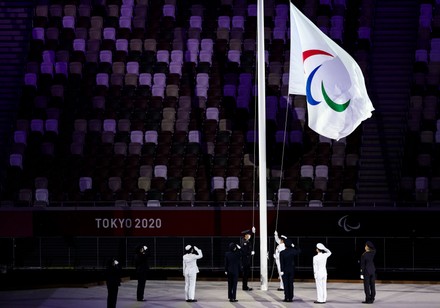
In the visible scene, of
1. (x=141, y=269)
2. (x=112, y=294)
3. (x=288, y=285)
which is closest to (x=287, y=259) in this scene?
(x=288, y=285)

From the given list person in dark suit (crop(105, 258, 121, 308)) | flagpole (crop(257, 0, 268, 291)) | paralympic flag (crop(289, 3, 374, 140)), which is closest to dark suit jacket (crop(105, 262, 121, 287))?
person in dark suit (crop(105, 258, 121, 308))

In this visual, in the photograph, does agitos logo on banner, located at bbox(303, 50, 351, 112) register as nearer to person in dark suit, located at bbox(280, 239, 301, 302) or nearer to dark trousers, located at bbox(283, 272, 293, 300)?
person in dark suit, located at bbox(280, 239, 301, 302)

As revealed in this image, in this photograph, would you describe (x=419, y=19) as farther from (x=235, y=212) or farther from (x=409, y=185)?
(x=235, y=212)

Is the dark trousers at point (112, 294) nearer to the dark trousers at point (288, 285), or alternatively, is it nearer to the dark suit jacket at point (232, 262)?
the dark suit jacket at point (232, 262)

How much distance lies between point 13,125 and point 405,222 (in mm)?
15541

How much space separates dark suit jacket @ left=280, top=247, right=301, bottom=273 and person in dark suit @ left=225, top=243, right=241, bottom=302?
109 cm

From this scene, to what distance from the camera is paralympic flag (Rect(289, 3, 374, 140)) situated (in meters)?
25.3

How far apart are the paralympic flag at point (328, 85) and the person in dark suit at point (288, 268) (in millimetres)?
2845

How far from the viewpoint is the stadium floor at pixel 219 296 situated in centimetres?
2419

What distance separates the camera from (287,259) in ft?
81.6

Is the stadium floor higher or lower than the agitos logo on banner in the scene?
lower

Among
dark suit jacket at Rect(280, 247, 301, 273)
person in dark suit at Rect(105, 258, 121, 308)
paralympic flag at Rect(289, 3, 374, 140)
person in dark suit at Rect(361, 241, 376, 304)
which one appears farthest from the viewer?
paralympic flag at Rect(289, 3, 374, 140)

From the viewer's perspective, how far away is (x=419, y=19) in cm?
4066

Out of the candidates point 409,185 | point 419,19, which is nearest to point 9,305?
point 409,185
